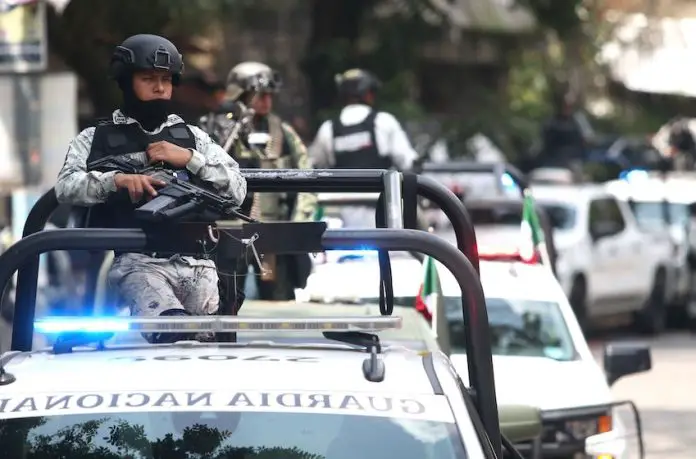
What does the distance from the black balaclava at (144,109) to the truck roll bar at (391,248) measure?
1041 millimetres

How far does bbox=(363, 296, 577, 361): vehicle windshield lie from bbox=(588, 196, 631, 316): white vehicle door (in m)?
9.44

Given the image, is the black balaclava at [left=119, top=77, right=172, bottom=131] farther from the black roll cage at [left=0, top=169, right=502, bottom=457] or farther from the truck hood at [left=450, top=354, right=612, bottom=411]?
the truck hood at [left=450, top=354, right=612, bottom=411]

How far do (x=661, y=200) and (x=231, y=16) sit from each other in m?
7.27

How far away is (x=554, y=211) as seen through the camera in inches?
795

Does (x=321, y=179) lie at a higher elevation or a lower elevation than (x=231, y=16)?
lower

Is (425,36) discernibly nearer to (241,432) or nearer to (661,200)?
(661,200)

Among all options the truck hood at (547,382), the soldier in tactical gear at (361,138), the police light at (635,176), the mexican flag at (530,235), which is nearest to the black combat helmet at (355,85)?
the soldier in tactical gear at (361,138)

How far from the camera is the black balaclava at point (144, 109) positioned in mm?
5771

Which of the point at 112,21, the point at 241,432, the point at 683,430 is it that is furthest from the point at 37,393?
the point at 112,21

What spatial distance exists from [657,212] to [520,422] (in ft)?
52.3

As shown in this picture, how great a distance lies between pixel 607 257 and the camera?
20312 millimetres

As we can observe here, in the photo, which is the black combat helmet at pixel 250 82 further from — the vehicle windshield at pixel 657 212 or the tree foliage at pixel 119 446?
the vehicle windshield at pixel 657 212

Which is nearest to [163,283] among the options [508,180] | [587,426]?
[587,426]

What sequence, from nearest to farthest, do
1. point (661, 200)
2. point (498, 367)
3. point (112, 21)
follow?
point (498, 367) < point (112, 21) < point (661, 200)
